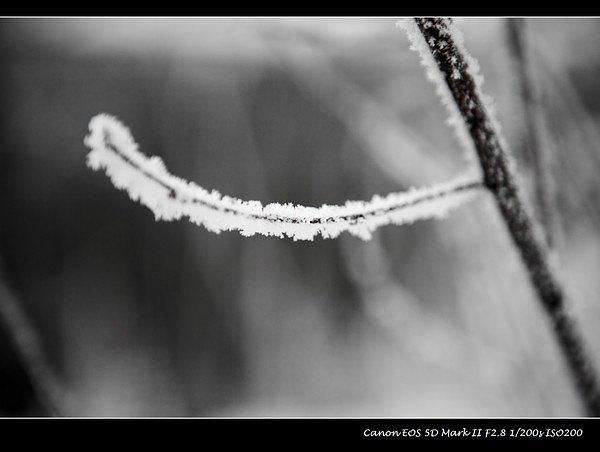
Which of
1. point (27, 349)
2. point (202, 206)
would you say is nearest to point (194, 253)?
point (27, 349)

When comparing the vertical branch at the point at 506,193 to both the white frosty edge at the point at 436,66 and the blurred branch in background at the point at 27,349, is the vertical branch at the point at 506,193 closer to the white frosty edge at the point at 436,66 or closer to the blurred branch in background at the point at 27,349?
the white frosty edge at the point at 436,66

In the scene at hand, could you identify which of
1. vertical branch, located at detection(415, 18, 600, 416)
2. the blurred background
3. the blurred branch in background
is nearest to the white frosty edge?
vertical branch, located at detection(415, 18, 600, 416)

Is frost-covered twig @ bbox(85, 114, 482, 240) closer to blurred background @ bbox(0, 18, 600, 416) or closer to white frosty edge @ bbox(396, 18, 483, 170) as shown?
white frosty edge @ bbox(396, 18, 483, 170)

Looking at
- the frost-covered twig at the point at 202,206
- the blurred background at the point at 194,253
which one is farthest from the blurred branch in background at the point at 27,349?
the blurred background at the point at 194,253

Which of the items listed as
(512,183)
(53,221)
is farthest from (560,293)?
(53,221)

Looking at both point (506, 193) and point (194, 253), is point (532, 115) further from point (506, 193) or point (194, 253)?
point (194, 253)

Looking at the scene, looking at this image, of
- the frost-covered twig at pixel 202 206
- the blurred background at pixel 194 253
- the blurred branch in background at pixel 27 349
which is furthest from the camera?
the blurred background at pixel 194 253
